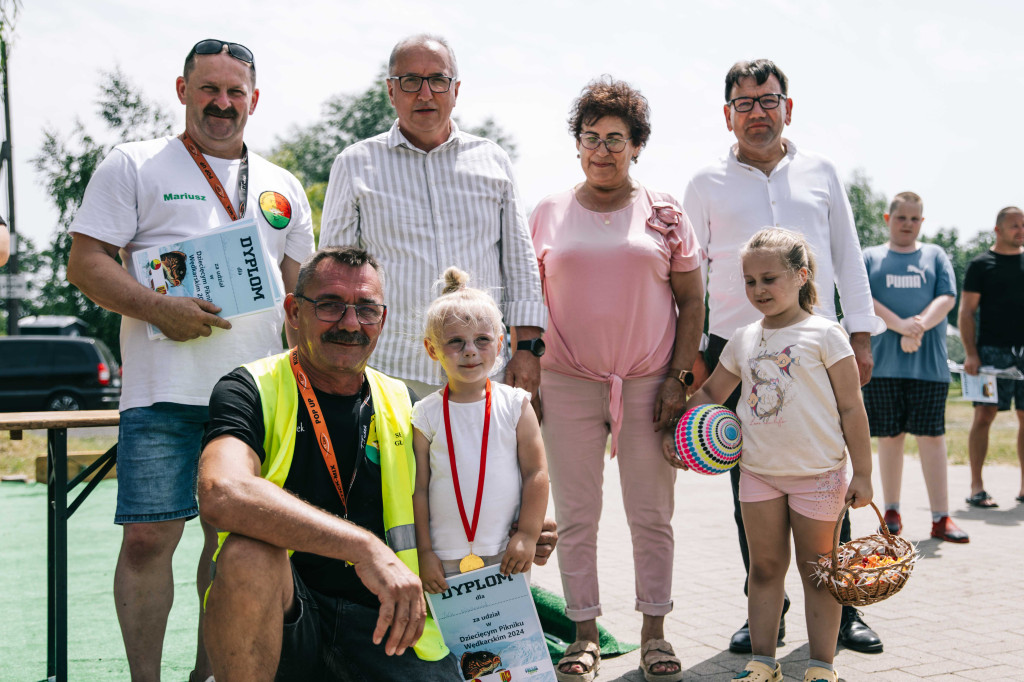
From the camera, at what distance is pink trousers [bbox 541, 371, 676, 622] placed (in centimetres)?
374

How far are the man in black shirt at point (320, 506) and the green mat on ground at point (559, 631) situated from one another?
1.29 metres

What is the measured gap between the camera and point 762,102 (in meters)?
3.95

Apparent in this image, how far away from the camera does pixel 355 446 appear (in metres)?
2.76

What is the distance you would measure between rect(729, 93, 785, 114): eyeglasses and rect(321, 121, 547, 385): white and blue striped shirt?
1.15 metres

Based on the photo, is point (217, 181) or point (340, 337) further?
point (217, 181)

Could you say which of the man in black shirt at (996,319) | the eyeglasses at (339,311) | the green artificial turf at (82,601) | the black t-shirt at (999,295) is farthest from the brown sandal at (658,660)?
the black t-shirt at (999,295)

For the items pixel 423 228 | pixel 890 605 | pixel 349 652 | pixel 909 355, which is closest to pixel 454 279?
pixel 423 228

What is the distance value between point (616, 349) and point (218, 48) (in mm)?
2000

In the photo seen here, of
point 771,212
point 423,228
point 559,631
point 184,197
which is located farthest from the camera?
point 559,631

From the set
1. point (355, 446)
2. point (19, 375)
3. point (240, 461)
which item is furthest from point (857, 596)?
point (19, 375)

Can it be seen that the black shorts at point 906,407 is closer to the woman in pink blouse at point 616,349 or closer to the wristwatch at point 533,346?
the woman in pink blouse at point 616,349

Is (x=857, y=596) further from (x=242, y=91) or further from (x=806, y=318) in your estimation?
(x=242, y=91)

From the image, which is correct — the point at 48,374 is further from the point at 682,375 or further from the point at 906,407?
the point at 682,375

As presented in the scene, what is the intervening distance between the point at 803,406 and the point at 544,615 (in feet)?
5.56
